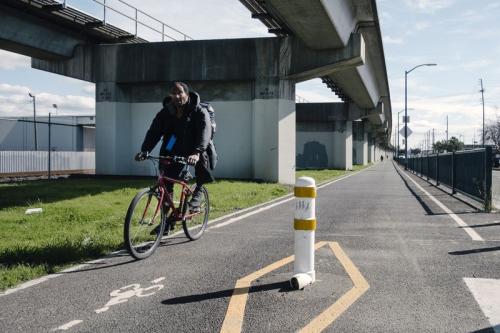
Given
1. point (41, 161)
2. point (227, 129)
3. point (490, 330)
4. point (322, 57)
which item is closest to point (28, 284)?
point (490, 330)

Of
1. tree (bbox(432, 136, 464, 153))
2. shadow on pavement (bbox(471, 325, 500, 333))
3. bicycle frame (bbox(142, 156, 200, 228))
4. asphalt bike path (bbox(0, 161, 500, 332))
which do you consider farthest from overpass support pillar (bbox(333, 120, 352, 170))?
tree (bbox(432, 136, 464, 153))

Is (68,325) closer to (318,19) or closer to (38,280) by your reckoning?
(38,280)

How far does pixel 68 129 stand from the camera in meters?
32.2

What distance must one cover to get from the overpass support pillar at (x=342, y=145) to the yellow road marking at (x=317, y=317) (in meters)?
39.8

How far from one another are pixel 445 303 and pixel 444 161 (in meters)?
15.5

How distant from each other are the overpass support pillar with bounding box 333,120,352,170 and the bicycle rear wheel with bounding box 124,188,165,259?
39.7 metres

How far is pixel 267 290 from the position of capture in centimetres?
432

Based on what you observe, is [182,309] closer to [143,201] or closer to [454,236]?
[143,201]

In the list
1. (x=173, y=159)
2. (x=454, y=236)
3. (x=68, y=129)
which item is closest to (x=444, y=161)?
(x=454, y=236)

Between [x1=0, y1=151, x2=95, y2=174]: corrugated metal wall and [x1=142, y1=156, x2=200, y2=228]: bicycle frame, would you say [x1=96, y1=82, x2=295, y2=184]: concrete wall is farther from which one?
[x1=142, y1=156, x2=200, y2=228]: bicycle frame

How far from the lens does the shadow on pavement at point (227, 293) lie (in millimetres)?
4039

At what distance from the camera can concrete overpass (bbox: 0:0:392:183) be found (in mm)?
18578

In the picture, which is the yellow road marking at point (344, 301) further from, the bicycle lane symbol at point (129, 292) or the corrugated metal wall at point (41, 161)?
the corrugated metal wall at point (41, 161)

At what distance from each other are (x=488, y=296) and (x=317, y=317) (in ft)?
5.42
